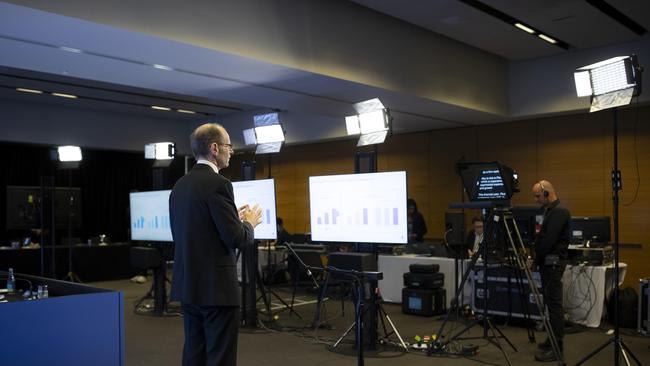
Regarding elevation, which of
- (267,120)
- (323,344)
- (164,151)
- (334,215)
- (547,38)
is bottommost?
(323,344)

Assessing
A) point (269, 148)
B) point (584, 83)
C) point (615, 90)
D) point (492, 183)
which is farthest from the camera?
point (269, 148)

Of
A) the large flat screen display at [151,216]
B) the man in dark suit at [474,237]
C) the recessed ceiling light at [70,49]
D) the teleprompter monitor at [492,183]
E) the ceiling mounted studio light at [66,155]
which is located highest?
the recessed ceiling light at [70,49]

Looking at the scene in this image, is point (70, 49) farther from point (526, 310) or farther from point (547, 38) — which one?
point (547, 38)

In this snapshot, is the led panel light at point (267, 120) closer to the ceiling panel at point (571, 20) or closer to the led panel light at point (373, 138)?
the led panel light at point (373, 138)

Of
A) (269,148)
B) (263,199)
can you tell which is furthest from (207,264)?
(269,148)

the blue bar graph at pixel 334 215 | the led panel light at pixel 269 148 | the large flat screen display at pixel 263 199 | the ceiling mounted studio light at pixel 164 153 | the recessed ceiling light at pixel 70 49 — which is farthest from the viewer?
the ceiling mounted studio light at pixel 164 153

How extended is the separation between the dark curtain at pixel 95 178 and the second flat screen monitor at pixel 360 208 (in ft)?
26.2

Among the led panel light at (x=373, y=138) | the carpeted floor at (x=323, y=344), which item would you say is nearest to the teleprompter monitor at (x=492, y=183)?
the led panel light at (x=373, y=138)

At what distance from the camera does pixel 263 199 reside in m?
5.64

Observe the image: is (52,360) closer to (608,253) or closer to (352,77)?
(352,77)

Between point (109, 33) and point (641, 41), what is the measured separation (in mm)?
6221

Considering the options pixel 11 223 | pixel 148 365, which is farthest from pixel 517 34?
pixel 11 223

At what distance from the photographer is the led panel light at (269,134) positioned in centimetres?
604

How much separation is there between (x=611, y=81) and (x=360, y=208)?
6.79ft
